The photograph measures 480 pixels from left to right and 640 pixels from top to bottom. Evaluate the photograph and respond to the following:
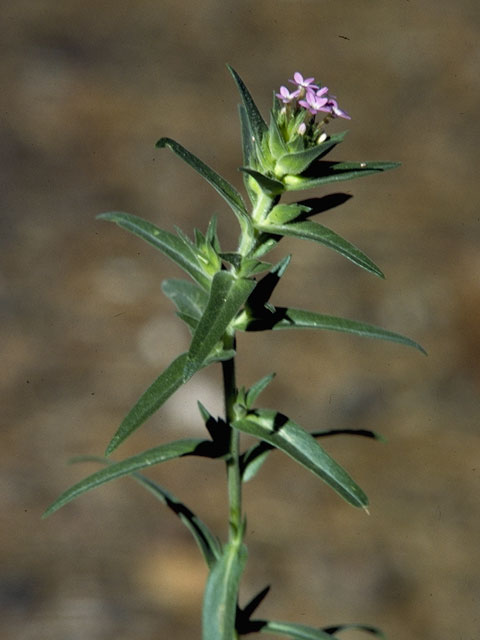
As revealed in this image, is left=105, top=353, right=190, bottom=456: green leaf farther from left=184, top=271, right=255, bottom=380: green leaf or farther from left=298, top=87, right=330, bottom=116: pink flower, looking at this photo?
left=298, top=87, right=330, bottom=116: pink flower

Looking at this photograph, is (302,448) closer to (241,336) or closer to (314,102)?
(314,102)

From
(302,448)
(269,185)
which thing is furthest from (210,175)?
(302,448)

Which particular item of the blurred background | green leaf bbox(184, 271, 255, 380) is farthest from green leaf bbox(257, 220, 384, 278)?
the blurred background

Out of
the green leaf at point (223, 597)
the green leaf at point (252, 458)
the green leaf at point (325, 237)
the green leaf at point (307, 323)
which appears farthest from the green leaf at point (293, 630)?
the green leaf at point (325, 237)

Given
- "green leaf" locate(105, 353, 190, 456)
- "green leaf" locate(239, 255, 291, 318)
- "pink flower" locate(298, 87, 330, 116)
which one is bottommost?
"green leaf" locate(105, 353, 190, 456)

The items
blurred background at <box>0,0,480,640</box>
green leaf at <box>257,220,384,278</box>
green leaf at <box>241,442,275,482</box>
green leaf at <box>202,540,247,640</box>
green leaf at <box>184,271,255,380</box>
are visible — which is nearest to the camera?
→ green leaf at <box>184,271,255,380</box>

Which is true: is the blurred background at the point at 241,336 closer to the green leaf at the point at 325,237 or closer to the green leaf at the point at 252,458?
the green leaf at the point at 252,458
